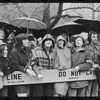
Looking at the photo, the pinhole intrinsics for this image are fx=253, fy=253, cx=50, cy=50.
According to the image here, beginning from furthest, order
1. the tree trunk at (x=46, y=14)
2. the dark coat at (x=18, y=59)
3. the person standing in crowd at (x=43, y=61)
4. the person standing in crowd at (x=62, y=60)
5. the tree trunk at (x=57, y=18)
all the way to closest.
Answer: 1. the tree trunk at (x=46, y=14)
2. the tree trunk at (x=57, y=18)
3. the person standing in crowd at (x=62, y=60)
4. the person standing in crowd at (x=43, y=61)
5. the dark coat at (x=18, y=59)

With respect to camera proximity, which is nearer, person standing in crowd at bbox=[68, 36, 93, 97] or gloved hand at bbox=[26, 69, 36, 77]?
gloved hand at bbox=[26, 69, 36, 77]

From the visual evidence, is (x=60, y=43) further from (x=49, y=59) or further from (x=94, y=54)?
(x=94, y=54)

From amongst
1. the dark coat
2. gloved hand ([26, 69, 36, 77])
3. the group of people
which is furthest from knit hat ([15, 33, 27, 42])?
gloved hand ([26, 69, 36, 77])

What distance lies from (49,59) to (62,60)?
1.03ft

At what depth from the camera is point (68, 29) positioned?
6.29m

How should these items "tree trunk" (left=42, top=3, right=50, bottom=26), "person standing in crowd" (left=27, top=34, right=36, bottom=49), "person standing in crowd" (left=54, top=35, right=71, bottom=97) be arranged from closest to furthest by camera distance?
"person standing in crowd" (left=54, top=35, right=71, bottom=97) < "person standing in crowd" (left=27, top=34, right=36, bottom=49) < "tree trunk" (left=42, top=3, right=50, bottom=26)

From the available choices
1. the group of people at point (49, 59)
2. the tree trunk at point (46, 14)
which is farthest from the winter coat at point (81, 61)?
the tree trunk at point (46, 14)

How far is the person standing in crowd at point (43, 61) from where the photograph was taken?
5.86 meters

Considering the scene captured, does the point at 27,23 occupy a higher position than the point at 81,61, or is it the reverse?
the point at 27,23

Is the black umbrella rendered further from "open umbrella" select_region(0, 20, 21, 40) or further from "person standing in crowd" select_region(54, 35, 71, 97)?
"person standing in crowd" select_region(54, 35, 71, 97)

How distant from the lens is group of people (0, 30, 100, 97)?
5.85 m

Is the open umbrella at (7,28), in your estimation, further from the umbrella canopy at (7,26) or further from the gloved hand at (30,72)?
the gloved hand at (30,72)

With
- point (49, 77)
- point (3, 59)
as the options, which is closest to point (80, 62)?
point (49, 77)

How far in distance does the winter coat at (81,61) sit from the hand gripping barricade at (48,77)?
0.12 m
